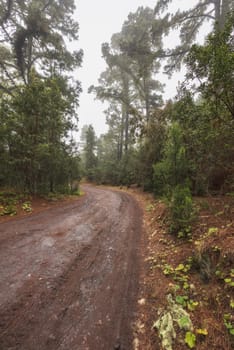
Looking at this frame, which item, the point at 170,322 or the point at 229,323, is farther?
the point at 170,322

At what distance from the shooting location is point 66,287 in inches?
Result: 88.7

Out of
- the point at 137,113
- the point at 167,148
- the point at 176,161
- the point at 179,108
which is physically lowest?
the point at 176,161

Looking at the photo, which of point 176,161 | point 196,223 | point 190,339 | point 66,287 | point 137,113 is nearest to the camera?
point 190,339

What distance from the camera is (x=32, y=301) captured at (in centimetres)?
198

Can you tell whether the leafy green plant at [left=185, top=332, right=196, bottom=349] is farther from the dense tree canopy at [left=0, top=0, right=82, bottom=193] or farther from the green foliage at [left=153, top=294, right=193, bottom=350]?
the dense tree canopy at [left=0, top=0, right=82, bottom=193]

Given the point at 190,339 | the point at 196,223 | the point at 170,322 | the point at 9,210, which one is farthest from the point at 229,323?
the point at 9,210

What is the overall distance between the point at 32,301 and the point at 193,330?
190 cm

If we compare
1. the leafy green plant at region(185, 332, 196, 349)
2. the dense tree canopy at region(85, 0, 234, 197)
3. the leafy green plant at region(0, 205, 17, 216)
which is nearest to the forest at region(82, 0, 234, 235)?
the dense tree canopy at region(85, 0, 234, 197)

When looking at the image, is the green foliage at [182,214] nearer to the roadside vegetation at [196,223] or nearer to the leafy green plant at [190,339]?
the roadside vegetation at [196,223]

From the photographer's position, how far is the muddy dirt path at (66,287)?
1603 mm

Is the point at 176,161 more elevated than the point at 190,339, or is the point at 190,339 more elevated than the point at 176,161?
the point at 176,161

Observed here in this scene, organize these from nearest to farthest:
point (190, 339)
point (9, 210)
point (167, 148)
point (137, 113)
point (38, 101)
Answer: point (190, 339) → point (9, 210) → point (167, 148) → point (38, 101) → point (137, 113)

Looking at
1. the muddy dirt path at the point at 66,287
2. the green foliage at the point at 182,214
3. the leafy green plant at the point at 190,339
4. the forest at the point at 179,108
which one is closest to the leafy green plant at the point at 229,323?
the leafy green plant at the point at 190,339

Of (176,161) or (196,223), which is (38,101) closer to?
(176,161)
